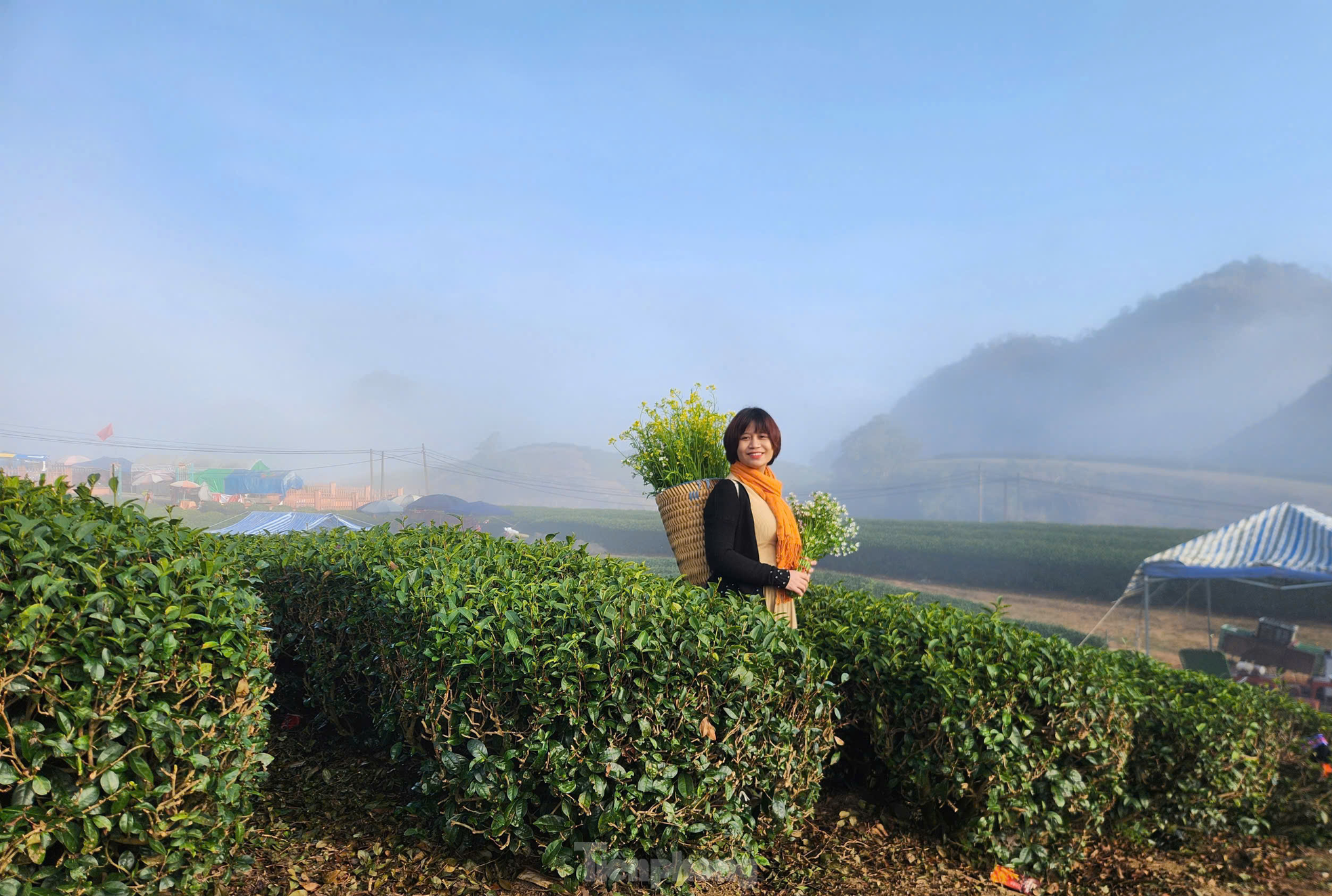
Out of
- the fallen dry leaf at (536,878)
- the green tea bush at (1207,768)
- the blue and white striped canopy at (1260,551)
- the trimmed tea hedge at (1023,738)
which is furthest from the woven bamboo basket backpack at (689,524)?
the blue and white striped canopy at (1260,551)

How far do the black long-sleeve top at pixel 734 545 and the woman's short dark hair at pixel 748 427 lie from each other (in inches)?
10.1

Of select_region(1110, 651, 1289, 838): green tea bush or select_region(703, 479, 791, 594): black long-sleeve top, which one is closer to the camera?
select_region(703, 479, 791, 594): black long-sleeve top

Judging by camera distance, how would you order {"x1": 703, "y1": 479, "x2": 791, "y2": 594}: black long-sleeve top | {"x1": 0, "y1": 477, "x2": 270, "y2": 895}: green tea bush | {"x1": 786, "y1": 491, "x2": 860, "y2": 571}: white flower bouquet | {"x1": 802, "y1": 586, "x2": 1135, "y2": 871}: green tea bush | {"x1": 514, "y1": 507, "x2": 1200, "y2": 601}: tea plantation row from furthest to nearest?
{"x1": 514, "y1": 507, "x2": 1200, "y2": 601}: tea plantation row < {"x1": 786, "y1": 491, "x2": 860, "y2": 571}: white flower bouquet < {"x1": 703, "y1": 479, "x2": 791, "y2": 594}: black long-sleeve top < {"x1": 802, "y1": 586, "x2": 1135, "y2": 871}: green tea bush < {"x1": 0, "y1": 477, "x2": 270, "y2": 895}: green tea bush

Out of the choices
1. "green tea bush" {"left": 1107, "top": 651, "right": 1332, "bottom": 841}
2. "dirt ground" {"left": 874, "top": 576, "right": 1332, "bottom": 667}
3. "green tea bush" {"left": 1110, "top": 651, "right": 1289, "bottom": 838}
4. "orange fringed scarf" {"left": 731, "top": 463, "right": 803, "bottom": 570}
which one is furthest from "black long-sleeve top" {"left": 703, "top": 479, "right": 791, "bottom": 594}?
"dirt ground" {"left": 874, "top": 576, "right": 1332, "bottom": 667}

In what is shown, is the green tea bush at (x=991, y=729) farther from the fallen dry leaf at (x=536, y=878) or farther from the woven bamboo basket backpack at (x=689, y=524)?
the fallen dry leaf at (x=536, y=878)

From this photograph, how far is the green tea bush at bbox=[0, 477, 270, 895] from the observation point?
2.06 m

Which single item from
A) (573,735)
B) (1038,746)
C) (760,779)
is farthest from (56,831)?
(1038,746)

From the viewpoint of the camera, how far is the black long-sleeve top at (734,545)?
354 cm

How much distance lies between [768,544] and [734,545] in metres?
0.19

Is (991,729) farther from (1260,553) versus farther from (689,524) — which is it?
(1260,553)

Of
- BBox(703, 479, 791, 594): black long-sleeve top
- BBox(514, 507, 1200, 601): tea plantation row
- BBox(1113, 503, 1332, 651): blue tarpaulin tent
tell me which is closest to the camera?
BBox(703, 479, 791, 594): black long-sleeve top

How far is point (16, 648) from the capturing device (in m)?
2.03

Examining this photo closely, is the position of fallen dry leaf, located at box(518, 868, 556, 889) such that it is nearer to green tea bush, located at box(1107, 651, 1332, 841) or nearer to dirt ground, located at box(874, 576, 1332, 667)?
green tea bush, located at box(1107, 651, 1332, 841)

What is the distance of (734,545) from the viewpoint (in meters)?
3.70
